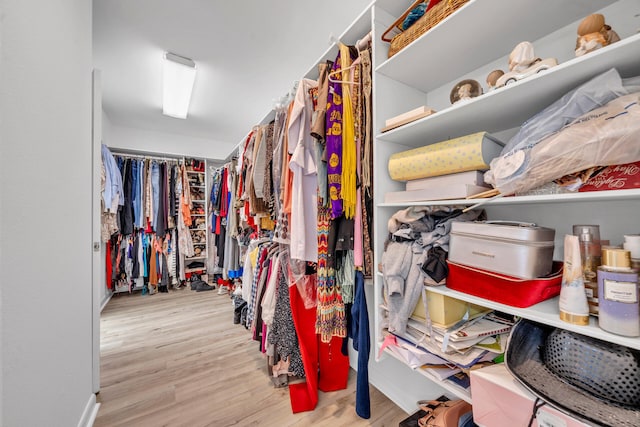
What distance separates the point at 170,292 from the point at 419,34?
4.23 metres

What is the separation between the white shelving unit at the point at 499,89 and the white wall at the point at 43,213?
1213mm

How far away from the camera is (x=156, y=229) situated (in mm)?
3588

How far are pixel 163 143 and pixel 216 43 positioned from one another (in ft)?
8.91

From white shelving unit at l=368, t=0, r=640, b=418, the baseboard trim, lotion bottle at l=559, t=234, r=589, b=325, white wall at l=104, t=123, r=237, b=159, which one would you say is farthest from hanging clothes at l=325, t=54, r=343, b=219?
white wall at l=104, t=123, r=237, b=159

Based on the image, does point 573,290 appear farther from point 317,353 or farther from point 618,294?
point 317,353

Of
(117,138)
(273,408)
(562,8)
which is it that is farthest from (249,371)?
(117,138)

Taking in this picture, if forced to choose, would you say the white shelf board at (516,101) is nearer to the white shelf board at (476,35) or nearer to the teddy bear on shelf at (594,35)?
the teddy bear on shelf at (594,35)

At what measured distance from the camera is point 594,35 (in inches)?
25.0

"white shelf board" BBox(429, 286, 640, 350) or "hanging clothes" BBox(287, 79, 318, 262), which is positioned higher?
"hanging clothes" BBox(287, 79, 318, 262)

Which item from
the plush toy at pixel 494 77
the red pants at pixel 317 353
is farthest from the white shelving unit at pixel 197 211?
the plush toy at pixel 494 77

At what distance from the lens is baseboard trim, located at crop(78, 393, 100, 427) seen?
3.88 feet

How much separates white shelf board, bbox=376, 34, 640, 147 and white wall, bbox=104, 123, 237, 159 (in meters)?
3.88

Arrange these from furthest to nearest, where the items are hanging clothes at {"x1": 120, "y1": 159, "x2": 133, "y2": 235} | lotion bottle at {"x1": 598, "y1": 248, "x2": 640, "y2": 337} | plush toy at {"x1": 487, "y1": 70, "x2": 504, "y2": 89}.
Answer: hanging clothes at {"x1": 120, "y1": 159, "x2": 133, "y2": 235} < plush toy at {"x1": 487, "y1": 70, "x2": 504, "y2": 89} < lotion bottle at {"x1": 598, "y1": 248, "x2": 640, "y2": 337}

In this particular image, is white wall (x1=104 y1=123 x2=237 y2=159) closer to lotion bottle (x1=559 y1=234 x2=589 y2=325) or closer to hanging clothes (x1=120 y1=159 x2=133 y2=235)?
hanging clothes (x1=120 y1=159 x2=133 y2=235)
